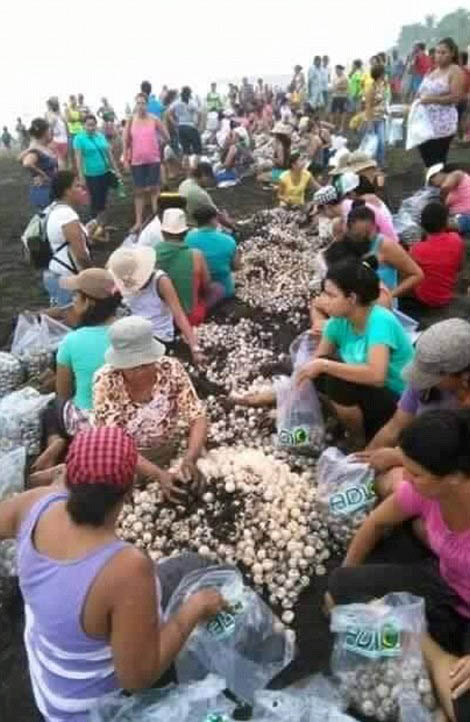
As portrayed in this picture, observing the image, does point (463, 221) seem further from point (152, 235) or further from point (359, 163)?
point (152, 235)

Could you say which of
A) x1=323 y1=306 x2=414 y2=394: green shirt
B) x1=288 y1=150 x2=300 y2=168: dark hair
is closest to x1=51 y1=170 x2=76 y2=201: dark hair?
x1=323 y1=306 x2=414 y2=394: green shirt

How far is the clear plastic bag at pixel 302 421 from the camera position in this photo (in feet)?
13.4

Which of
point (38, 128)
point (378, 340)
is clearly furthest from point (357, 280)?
point (38, 128)

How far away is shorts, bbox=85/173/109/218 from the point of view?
9.21 metres

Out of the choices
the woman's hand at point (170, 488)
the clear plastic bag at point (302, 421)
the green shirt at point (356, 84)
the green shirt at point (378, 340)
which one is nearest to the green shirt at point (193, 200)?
the green shirt at point (378, 340)

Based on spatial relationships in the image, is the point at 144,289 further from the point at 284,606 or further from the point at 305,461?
the point at 284,606

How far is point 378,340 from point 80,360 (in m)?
1.60

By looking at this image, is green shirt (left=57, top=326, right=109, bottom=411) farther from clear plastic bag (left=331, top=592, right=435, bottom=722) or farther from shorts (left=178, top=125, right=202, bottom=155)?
shorts (left=178, top=125, right=202, bottom=155)

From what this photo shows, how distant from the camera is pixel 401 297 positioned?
19.0ft

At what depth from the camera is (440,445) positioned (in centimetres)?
236

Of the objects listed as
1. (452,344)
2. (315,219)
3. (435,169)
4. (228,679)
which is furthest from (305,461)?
(315,219)

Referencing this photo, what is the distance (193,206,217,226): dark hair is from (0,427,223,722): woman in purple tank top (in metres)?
4.49

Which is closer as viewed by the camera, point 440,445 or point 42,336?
point 440,445

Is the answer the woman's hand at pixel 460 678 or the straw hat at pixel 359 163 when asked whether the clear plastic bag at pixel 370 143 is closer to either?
the straw hat at pixel 359 163
